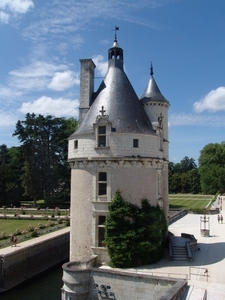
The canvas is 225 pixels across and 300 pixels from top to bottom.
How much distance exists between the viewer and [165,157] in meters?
24.3

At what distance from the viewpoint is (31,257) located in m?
25.0

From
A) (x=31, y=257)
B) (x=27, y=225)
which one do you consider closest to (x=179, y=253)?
(x=31, y=257)

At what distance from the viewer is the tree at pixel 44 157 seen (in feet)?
173

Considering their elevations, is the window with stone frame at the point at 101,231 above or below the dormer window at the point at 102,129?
below

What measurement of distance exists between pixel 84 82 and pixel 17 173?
43433 millimetres

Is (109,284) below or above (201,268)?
below

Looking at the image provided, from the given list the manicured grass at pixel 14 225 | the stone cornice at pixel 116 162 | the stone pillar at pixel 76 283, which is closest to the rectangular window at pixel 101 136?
the stone cornice at pixel 116 162

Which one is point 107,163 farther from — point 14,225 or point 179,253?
point 14,225

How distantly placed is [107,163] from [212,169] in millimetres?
68269

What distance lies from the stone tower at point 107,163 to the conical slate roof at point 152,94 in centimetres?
218

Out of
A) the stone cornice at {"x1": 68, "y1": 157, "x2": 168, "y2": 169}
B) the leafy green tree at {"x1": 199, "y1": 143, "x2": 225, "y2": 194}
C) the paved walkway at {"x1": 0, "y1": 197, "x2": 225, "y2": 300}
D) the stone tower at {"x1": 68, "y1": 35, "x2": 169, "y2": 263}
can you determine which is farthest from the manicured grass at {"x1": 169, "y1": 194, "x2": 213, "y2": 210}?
the stone cornice at {"x1": 68, "y1": 157, "x2": 168, "y2": 169}

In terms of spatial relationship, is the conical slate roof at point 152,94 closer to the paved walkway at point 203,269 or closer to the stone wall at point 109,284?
the paved walkway at point 203,269

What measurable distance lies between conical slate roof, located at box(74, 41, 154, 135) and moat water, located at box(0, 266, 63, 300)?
11261 millimetres

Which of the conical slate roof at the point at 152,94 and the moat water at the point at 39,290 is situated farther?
the conical slate roof at the point at 152,94
